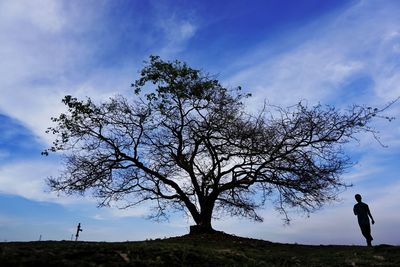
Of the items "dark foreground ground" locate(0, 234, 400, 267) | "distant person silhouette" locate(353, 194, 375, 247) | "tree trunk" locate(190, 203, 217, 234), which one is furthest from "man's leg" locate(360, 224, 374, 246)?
"tree trunk" locate(190, 203, 217, 234)

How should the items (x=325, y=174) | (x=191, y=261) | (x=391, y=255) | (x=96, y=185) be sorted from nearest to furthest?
(x=191, y=261), (x=391, y=255), (x=325, y=174), (x=96, y=185)

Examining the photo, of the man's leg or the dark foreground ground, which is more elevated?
the man's leg

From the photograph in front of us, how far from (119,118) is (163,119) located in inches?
77.4

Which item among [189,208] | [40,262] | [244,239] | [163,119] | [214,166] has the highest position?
[163,119]

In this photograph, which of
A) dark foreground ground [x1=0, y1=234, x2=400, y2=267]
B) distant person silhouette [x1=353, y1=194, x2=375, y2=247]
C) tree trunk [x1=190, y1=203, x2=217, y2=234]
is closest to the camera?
dark foreground ground [x1=0, y1=234, x2=400, y2=267]

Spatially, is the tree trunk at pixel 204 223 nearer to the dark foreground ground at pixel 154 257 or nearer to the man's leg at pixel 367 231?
the dark foreground ground at pixel 154 257

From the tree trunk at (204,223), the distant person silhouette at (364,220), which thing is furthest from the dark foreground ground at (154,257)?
the tree trunk at (204,223)

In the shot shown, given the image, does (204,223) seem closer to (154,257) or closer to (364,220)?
(364,220)

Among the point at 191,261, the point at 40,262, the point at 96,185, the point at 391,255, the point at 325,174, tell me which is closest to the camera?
the point at 40,262

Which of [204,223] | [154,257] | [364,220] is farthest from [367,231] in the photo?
[154,257]

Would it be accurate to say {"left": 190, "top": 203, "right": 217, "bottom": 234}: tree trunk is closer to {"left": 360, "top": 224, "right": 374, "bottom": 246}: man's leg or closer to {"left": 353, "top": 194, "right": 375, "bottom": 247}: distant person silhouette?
{"left": 353, "top": 194, "right": 375, "bottom": 247}: distant person silhouette

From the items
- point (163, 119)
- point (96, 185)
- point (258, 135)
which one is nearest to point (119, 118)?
point (163, 119)

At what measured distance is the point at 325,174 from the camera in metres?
16.3

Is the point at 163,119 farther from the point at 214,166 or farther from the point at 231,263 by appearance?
the point at 231,263
